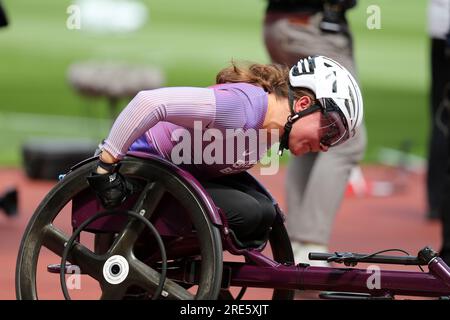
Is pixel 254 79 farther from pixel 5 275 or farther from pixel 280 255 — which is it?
pixel 5 275

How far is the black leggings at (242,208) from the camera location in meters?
4.86

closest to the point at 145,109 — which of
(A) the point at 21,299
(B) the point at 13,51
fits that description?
(A) the point at 21,299

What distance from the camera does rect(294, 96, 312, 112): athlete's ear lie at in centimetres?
488

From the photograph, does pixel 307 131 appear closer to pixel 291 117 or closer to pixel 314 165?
pixel 291 117

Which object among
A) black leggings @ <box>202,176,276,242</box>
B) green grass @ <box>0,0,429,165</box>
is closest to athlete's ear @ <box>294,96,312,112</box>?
black leggings @ <box>202,176,276,242</box>

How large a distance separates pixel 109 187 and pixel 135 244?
0.34 m

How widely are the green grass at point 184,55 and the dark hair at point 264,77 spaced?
23.1ft

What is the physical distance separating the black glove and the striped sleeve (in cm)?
10

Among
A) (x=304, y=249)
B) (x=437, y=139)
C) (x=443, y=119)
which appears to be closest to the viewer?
(x=304, y=249)

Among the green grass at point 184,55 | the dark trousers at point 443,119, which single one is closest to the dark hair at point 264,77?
the dark trousers at point 443,119

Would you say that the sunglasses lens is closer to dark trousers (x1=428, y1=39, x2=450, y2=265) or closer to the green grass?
dark trousers (x1=428, y1=39, x2=450, y2=265)

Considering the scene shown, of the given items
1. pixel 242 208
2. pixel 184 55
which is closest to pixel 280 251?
pixel 242 208

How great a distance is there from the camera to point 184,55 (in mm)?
17734

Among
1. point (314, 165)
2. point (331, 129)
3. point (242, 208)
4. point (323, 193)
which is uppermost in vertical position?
point (331, 129)
